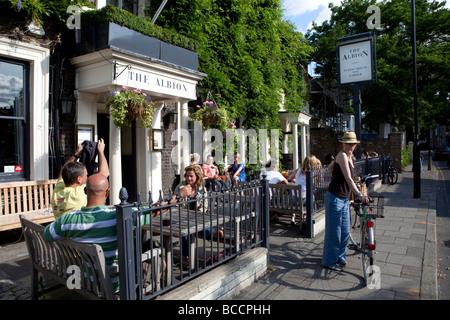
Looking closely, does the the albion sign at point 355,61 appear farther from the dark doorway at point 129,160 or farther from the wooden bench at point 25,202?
the wooden bench at point 25,202

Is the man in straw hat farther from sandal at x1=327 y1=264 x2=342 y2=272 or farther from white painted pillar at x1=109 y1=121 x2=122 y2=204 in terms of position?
white painted pillar at x1=109 y1=121 x2=122 y2=204

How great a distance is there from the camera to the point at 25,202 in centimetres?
506

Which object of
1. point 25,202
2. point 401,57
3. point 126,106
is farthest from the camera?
point 401,57

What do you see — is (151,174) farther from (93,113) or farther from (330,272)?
(330,272)

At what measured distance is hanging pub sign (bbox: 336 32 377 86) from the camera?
8547mm

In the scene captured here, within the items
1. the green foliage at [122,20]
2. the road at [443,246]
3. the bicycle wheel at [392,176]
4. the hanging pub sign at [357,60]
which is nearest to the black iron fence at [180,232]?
the road at [443,246]

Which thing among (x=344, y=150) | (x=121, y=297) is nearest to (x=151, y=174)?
(x=344, y=150)

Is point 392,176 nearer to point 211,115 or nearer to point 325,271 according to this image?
point 211,115

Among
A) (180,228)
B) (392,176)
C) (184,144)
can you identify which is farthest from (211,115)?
(392,176)

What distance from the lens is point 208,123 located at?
26.0 feet

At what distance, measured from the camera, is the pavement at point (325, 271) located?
3.40 meters

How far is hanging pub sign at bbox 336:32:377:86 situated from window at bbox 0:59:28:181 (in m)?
7.74

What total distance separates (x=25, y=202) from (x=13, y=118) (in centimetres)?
153

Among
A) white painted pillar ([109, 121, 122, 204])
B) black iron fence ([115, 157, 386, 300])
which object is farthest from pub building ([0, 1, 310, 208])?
black iron fence ([115, 157, 386, 300])
